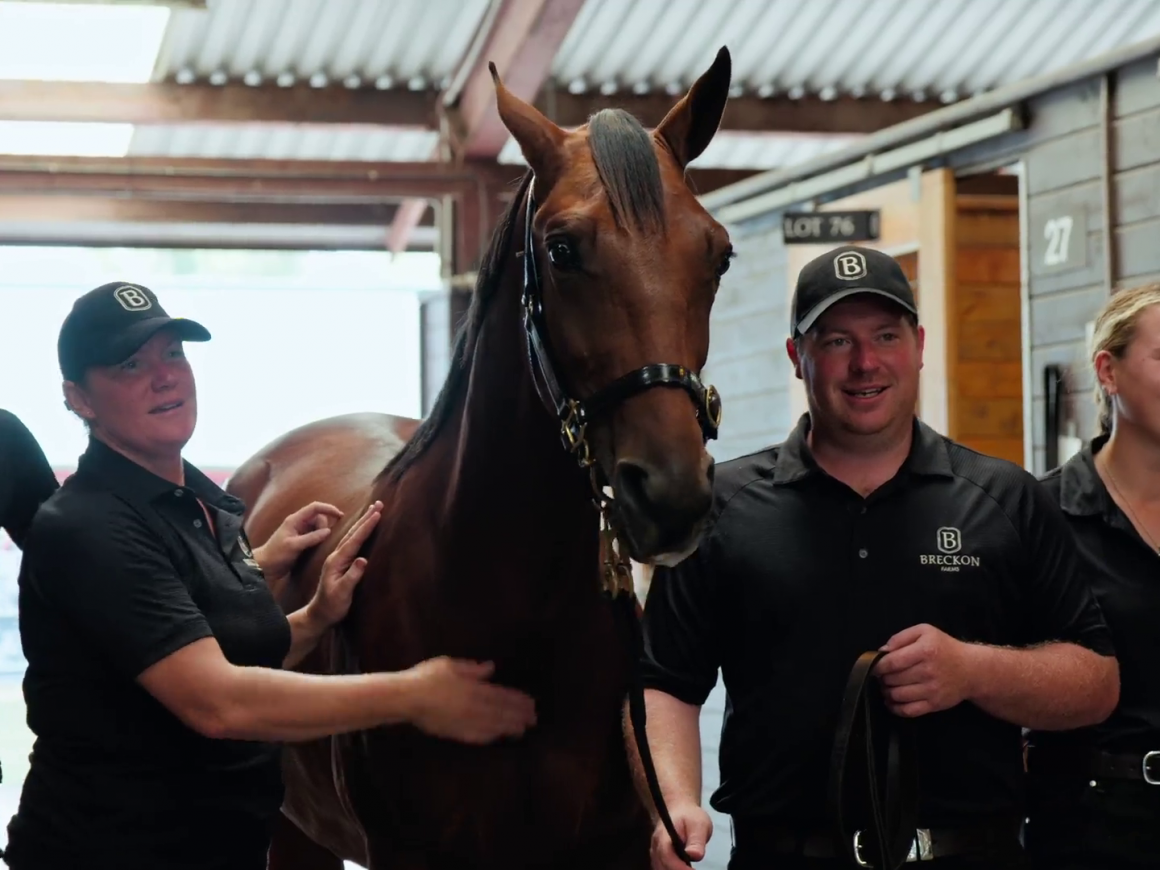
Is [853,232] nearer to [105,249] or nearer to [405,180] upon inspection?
[405,180]

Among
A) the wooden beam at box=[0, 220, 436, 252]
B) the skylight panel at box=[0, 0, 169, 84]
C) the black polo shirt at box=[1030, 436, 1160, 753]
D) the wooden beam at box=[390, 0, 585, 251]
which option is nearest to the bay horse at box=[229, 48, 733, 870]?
the black polo shirt at box=[1030, 436, 1160, 753]

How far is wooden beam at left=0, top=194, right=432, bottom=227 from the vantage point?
9.22m

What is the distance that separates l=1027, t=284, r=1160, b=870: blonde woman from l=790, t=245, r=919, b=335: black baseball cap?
0.47m

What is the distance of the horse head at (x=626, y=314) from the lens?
176 centimetres

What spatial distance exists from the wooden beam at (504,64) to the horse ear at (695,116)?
4.24m

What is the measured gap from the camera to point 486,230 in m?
8.82

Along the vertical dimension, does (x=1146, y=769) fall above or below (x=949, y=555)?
below

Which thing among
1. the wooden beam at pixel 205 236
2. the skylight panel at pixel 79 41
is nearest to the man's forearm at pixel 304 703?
the skylight panel at pixel 79 41

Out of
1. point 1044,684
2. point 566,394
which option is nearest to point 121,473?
point 566,394

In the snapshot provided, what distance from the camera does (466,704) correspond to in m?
2.10

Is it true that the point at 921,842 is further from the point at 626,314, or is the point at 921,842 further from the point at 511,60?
the point at 511,60

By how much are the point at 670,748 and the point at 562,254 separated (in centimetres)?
74

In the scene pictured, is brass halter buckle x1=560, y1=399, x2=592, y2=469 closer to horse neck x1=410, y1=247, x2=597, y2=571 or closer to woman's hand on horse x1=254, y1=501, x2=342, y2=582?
horse neck x1=410, y1=247, x2=597, y2=571

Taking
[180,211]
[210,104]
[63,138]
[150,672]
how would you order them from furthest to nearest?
[180,211], [63,138], [210,104], [150,672]
